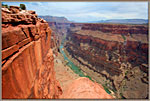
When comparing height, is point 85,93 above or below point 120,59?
above

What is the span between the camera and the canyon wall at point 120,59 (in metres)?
23.6

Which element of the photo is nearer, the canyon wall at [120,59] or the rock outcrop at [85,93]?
the rock outcrop at [85,93]

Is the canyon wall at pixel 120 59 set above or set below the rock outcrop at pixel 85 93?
below

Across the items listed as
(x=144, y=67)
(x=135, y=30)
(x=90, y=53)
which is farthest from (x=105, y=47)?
(x=135, y=30)

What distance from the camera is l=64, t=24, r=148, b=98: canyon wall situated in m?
23.6

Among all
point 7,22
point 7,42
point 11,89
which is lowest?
point 11,89

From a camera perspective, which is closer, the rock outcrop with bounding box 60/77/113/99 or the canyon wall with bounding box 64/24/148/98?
the rock outcrop with bounding box 60/77/113/99

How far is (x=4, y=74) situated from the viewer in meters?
3.68

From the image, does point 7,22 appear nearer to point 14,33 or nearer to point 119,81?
point 14,33

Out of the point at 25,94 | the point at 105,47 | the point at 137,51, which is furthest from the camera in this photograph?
the point at 105,47

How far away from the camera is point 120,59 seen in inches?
1240

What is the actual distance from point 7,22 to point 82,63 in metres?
33.4

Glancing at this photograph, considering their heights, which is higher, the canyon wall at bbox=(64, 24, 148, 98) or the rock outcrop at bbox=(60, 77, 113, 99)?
the rock outcrop at bbox=(60, 77, 113, 99)

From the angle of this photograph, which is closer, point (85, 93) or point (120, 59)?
point (85, 93)
